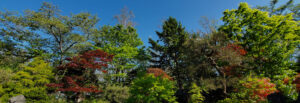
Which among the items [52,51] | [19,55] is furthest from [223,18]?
[19,55]

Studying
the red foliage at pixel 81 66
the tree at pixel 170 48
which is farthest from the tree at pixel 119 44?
the red foliage at pixel 81 66

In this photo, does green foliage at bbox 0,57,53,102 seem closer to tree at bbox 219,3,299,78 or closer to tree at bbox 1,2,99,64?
tree at bbox 1,2,99,64

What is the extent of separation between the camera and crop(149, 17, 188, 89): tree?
44.1ft

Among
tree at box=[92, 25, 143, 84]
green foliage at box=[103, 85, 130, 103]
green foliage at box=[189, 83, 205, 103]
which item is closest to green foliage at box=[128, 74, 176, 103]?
green foliage at box=[189, 83, 205, 103]

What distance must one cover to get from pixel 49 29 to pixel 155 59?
38.7 feet

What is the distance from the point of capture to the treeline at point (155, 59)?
18.1 feet

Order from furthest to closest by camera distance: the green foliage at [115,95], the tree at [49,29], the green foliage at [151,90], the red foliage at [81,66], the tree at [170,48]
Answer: the tree at [170,48]
the tree at [49,29]
the green foliage at [115,95]
the red foliage at [81,66]
the green foliage at [151,90]

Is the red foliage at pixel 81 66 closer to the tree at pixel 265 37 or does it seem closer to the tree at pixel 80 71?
the tree at pixel 80 71

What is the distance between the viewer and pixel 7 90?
5.89m

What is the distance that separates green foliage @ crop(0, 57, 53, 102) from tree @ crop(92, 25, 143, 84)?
584cm

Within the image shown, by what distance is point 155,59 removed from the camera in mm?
14648

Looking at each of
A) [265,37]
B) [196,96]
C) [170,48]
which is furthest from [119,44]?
[265,37]

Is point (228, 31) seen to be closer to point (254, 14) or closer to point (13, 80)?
point (254, 14)

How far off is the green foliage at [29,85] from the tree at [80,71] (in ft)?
2.74
